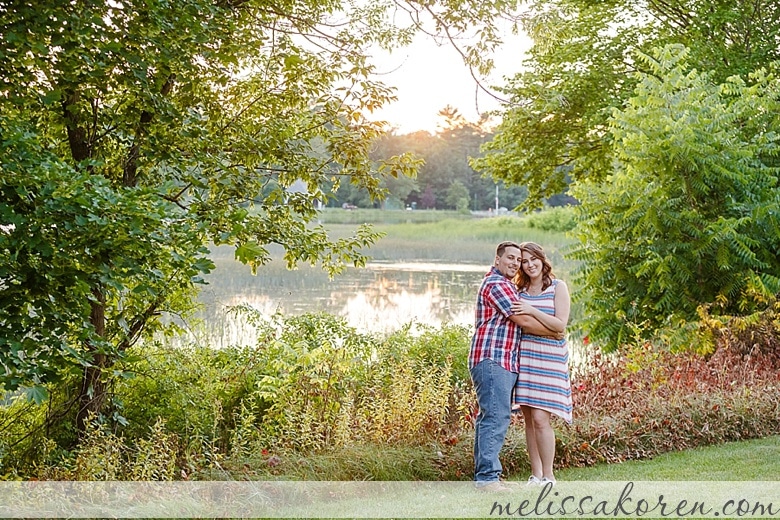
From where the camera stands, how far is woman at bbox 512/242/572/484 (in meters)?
5.35

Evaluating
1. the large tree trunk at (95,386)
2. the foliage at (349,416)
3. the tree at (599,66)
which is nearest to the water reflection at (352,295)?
the foliage at (349,416)

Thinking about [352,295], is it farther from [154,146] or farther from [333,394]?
[154,146]

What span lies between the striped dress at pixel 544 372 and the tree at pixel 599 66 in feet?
Answer: 38.2

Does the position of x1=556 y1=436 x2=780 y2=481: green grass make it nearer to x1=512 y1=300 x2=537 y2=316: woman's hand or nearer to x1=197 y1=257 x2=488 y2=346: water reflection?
x1=512 y1=300 x2=537 y2=316: woman's hand

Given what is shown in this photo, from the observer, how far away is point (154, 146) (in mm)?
6301

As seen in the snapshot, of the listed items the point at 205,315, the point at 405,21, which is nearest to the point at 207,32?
the point at 405,21

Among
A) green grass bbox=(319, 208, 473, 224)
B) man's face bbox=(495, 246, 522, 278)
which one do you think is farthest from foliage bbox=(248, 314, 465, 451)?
green grass bbox=(319, 208, 473, 224)

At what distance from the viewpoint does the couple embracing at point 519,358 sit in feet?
17.4

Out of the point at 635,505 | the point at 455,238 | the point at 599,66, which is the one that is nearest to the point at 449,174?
the point at 455,238

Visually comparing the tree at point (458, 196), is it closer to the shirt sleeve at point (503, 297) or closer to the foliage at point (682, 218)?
the foliage at point (682, 218)

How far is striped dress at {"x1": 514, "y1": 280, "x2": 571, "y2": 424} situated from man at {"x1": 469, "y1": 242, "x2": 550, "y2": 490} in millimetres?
75

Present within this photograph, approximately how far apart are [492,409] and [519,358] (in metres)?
0.39

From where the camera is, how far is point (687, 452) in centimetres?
663

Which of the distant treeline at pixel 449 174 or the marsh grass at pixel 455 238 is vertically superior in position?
the distant treeline at pixel 449 174
